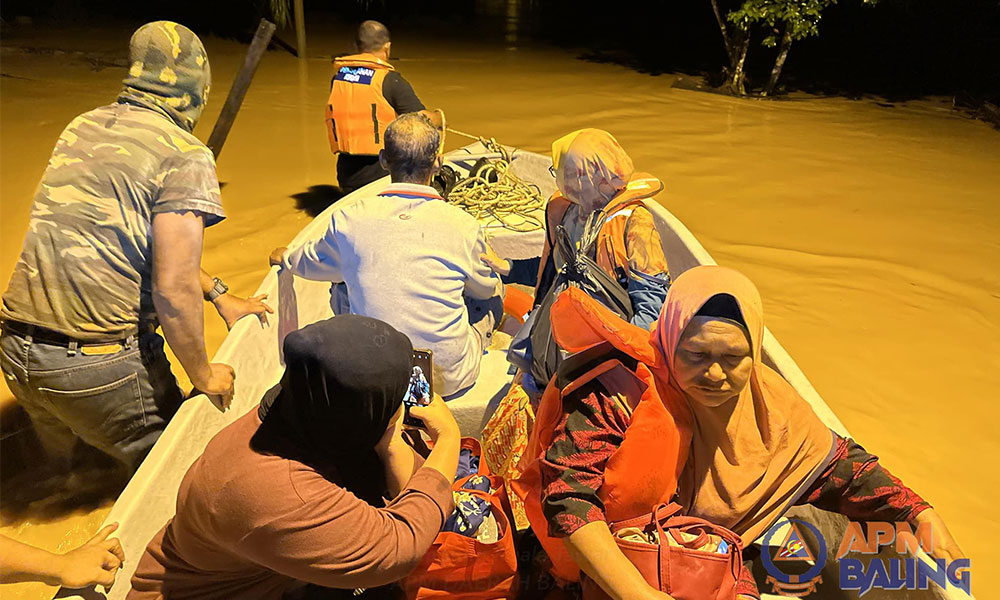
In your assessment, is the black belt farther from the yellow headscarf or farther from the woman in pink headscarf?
the yellow headscarf

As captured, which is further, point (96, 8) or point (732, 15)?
point (96, 8)

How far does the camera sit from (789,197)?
707 cm

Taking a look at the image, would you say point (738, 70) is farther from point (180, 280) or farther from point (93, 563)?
point (93, 563)

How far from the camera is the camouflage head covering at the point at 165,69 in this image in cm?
222

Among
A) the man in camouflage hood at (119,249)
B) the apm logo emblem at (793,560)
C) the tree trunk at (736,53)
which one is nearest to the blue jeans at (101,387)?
the man in camouflage hood at (119,249)

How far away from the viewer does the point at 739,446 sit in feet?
5.98

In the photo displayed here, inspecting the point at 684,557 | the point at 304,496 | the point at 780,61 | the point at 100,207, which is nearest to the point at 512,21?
the point at 780,61

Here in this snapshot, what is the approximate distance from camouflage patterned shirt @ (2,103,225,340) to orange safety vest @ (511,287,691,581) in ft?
3.89

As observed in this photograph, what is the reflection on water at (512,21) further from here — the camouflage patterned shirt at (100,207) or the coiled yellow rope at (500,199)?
the camouflage patterned shirt at (100,207)

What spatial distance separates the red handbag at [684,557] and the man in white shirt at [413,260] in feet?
3.86

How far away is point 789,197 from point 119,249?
6426 millimetres

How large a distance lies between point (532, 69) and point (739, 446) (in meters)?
11.4

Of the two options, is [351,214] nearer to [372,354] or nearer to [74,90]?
[372,354]

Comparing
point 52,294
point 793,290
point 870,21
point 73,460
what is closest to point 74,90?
point 73,460
